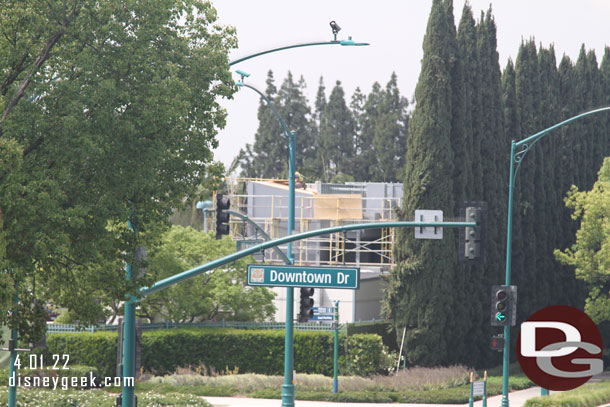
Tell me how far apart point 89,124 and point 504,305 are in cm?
1546

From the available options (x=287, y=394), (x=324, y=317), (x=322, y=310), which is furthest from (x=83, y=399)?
(x=322, y=310)

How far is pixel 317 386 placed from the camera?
116 feet

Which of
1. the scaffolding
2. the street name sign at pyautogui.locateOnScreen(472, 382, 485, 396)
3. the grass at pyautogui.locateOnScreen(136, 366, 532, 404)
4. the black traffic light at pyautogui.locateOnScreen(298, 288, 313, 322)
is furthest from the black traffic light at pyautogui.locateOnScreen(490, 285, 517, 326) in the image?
the scaffolding

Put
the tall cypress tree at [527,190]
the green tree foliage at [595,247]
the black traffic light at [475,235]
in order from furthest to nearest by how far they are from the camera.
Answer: the tall cypress tree at [527,190] → the green tree foliage at [595,247] → the black traffic light at [475,235]

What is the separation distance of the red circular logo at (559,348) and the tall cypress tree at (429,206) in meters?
4.00

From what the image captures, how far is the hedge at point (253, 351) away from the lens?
3697cm

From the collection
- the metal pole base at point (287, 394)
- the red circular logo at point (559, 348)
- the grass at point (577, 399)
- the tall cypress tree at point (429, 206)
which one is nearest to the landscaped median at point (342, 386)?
the tall cypress tree at point (429, 206)

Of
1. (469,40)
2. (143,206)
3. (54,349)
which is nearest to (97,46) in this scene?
(143,206)

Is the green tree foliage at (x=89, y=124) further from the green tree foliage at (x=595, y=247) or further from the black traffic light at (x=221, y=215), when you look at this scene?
the green tree foliage at (x=595, y=247)

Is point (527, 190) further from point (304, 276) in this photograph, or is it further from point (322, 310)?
point (304, 276)

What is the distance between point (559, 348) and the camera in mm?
39500

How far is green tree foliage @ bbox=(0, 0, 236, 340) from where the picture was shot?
16.1 metres

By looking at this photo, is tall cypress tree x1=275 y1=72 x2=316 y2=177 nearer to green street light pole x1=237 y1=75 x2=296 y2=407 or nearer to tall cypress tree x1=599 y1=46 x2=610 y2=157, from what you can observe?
tall cypress tree x1=599 y1=46 x2=610 y2=157

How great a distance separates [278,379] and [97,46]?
2158cm
